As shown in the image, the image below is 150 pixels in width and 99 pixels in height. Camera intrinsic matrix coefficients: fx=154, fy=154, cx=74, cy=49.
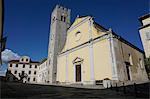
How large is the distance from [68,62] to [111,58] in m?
9.14

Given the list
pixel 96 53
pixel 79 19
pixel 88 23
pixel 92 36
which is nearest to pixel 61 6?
pixel 79 19

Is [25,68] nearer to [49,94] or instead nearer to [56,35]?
[56,35]

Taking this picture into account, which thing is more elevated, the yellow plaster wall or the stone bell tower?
the stone bell tower

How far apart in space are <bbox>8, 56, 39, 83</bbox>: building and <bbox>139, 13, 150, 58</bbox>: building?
4125 centimetres

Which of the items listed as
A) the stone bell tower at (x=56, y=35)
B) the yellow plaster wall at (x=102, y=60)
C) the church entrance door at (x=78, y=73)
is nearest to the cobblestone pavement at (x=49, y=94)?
the yellow plaster wall at (x=102, y=60)

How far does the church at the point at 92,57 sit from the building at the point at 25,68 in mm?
24955

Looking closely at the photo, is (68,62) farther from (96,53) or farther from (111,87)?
(111,87)

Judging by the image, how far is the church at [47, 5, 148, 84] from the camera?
18344mm

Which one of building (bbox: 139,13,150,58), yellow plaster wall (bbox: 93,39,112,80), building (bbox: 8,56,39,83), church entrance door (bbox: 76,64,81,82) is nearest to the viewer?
yellow plaster wall (bbox: 93,39,112,80)

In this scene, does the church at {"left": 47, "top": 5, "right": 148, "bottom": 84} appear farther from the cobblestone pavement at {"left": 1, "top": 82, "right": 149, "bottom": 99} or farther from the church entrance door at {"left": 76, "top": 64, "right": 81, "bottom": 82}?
the cobblestone pavement at {"left": 1, "top": 82, "right": 149, "bottom": 99}

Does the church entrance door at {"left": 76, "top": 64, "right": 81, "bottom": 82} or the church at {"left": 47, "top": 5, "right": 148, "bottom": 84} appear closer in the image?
the church at {"left": 47, "top": 5, "right": 148, "bottom": 84}

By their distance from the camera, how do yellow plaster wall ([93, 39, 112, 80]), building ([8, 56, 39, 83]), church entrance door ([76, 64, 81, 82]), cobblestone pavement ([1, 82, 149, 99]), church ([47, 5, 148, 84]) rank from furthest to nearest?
1. building ([8, 56, 39, 83])
2. church entrance door ([76, 64, 81, 82])
3. church ([47, 5, 148, 84])
4. yellow plaster wall ([93, 39, 112, 80])
5. cobblestone pavement ([1, 82, 149, 99])

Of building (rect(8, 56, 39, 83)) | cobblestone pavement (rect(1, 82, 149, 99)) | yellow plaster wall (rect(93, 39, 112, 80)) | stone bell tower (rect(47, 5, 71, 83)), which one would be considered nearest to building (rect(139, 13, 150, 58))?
yellow plaster wall (rect(93, 39, 112, 80))

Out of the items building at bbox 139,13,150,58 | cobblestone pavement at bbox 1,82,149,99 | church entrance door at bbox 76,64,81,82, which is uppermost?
building at bbox 139,13,150,58
